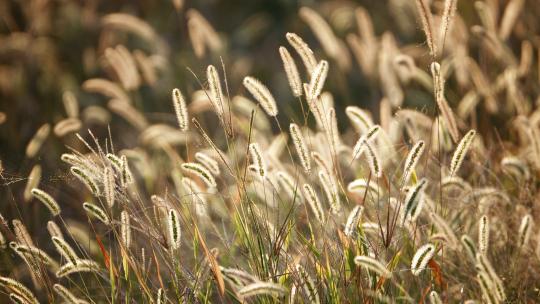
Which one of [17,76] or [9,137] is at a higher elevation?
[17,76]

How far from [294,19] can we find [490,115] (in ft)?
9.19

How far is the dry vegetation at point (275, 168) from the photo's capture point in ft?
7.82

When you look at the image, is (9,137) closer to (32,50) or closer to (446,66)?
(32,50)

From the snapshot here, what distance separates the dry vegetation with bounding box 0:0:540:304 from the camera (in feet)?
7.82

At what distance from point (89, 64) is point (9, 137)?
1.20 metres

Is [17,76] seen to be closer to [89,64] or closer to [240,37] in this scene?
[89,64]

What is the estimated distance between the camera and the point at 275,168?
3.22 m

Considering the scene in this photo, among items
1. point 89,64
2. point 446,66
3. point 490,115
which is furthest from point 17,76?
point 490,115

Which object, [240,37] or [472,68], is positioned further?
[240,37]

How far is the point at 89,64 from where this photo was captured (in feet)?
19.1

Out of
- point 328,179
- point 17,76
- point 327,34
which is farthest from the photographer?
point 17,76

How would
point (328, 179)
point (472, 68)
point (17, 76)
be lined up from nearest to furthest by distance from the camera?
point (328, 179)
point (472, 68)
point (17, 76)

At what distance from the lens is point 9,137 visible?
4871mm

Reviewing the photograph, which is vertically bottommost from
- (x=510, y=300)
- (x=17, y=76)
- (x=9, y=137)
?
(x=510, y=300)
